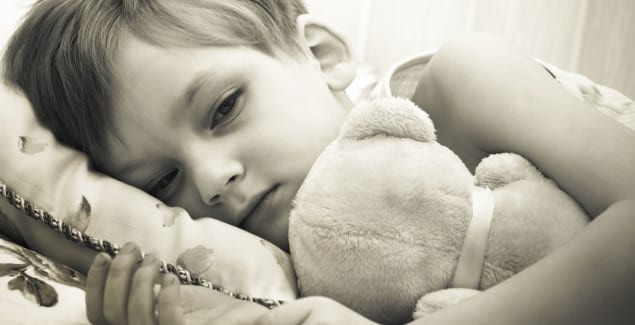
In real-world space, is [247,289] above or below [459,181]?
below

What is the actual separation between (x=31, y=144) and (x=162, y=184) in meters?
0.18

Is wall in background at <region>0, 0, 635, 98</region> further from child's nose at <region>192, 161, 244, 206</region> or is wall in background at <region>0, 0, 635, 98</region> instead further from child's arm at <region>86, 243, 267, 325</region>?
child's arm at <region>86, 243, 267, 325</region>

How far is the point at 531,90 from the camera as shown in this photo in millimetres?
708

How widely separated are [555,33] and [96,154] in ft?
4.12

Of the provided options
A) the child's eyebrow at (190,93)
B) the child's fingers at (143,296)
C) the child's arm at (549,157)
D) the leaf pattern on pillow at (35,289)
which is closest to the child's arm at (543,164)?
the child's arm at (549,157)

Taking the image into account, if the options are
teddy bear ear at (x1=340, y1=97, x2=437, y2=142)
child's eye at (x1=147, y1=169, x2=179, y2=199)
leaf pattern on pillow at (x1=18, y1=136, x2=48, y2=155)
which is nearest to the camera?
teddy bear ear at (x1=340, y1=97, x2=437, y2=142)

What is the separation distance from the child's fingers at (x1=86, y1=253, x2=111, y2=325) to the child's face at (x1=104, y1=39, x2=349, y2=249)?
227 mm

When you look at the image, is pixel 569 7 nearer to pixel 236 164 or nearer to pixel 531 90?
pixel 531 90

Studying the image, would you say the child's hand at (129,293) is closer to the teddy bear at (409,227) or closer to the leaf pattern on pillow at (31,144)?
the teddy bear at (409,227)

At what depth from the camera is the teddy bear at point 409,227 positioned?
544 millimetres

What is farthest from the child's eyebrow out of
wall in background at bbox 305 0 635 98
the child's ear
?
wall in background at bbox 305 0 635 98

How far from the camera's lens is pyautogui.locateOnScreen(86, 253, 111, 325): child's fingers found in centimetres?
50

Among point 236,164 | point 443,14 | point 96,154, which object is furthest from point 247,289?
point 443,14

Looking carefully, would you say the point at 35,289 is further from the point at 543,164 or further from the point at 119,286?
the point at 543,164
